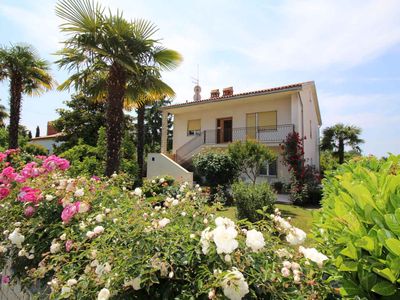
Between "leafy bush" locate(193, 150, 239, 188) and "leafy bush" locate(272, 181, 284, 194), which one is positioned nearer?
"leafy bush" locate(193, 150, 239, 188)

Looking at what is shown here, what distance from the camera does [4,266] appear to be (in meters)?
2.59

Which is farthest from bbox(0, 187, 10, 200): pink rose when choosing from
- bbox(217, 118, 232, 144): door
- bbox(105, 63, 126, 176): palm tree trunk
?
Result: bbox(217, 118, 232, 144): door

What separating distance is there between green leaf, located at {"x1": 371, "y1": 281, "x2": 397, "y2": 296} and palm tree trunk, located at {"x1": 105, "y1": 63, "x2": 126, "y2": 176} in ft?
24.7

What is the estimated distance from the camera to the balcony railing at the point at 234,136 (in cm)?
1548

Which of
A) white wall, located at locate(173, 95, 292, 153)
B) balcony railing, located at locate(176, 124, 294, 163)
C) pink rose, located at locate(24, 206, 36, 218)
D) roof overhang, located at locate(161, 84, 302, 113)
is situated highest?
roof overhang, located at locate(161, 84, 302, 113)

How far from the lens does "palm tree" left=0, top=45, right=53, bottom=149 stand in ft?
42.3

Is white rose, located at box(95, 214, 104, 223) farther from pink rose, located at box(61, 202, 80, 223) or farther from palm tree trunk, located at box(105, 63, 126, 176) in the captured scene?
palm tree trunk, located at box(105, 63, 126, 176)

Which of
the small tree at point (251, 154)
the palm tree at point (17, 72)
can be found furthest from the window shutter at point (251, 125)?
the palm tree at point (17, 72)

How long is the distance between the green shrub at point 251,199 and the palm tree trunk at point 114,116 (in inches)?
164

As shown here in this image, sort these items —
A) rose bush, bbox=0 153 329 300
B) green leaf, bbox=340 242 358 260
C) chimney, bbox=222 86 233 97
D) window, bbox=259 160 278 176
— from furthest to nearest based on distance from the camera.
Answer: chimney, bbox=222 86 233 97, window, bbox=259 160 278 176, rose bush, bbox=0 153 329 300, green leaf, bbox=340 242 358 260

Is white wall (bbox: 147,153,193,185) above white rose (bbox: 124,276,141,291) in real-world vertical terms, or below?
above

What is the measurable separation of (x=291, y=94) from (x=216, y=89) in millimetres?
6815

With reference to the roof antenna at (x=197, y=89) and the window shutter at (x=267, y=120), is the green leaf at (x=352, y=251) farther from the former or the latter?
the roof antenna at (x=197, y=89)

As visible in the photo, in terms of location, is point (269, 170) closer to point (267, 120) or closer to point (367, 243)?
point (267, 120)
